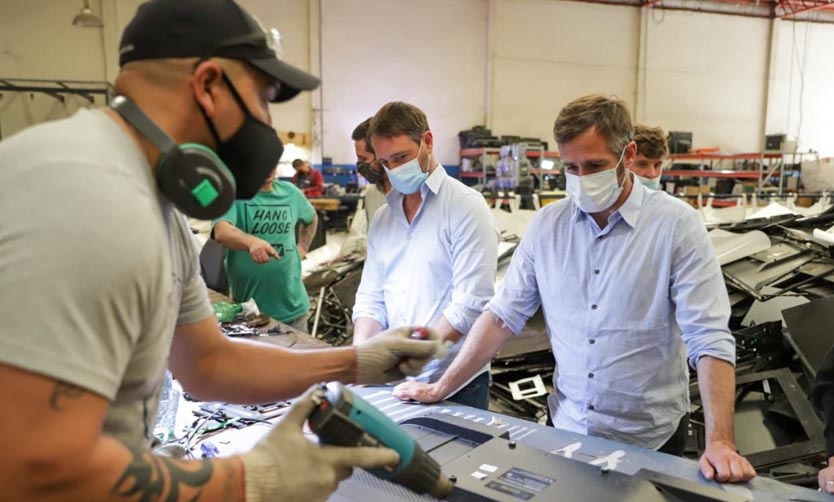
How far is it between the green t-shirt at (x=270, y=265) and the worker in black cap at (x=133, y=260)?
2031mm

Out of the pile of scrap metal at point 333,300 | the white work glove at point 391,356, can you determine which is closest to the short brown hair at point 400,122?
the white work glove at point 391,356

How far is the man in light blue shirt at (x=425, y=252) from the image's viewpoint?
191 cm

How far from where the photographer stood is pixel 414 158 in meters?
2.06

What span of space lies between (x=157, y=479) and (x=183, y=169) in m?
0.38

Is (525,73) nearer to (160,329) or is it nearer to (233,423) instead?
(233,423)

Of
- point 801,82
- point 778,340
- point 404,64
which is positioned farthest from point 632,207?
point 801,82

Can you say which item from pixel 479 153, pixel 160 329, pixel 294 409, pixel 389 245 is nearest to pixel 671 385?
pixel 389 245

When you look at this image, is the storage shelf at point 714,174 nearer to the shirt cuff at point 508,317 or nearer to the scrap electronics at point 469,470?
the shirt cuff at point 508,317

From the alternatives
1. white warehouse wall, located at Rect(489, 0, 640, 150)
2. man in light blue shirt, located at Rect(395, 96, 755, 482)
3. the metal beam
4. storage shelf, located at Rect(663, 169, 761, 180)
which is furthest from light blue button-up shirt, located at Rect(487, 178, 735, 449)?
the metal beam

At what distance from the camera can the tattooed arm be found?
56 centimetres

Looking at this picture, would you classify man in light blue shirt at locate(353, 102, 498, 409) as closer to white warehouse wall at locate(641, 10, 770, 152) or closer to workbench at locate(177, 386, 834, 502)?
workbench at locate(177, 386, 834, 502)

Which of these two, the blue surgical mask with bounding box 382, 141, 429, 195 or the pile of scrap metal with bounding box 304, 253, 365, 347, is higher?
the blue surgical mask with bounding box 382, 141, 429, 195

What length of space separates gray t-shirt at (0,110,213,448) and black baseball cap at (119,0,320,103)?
119 mm

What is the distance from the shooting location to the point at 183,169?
0.75 metres
